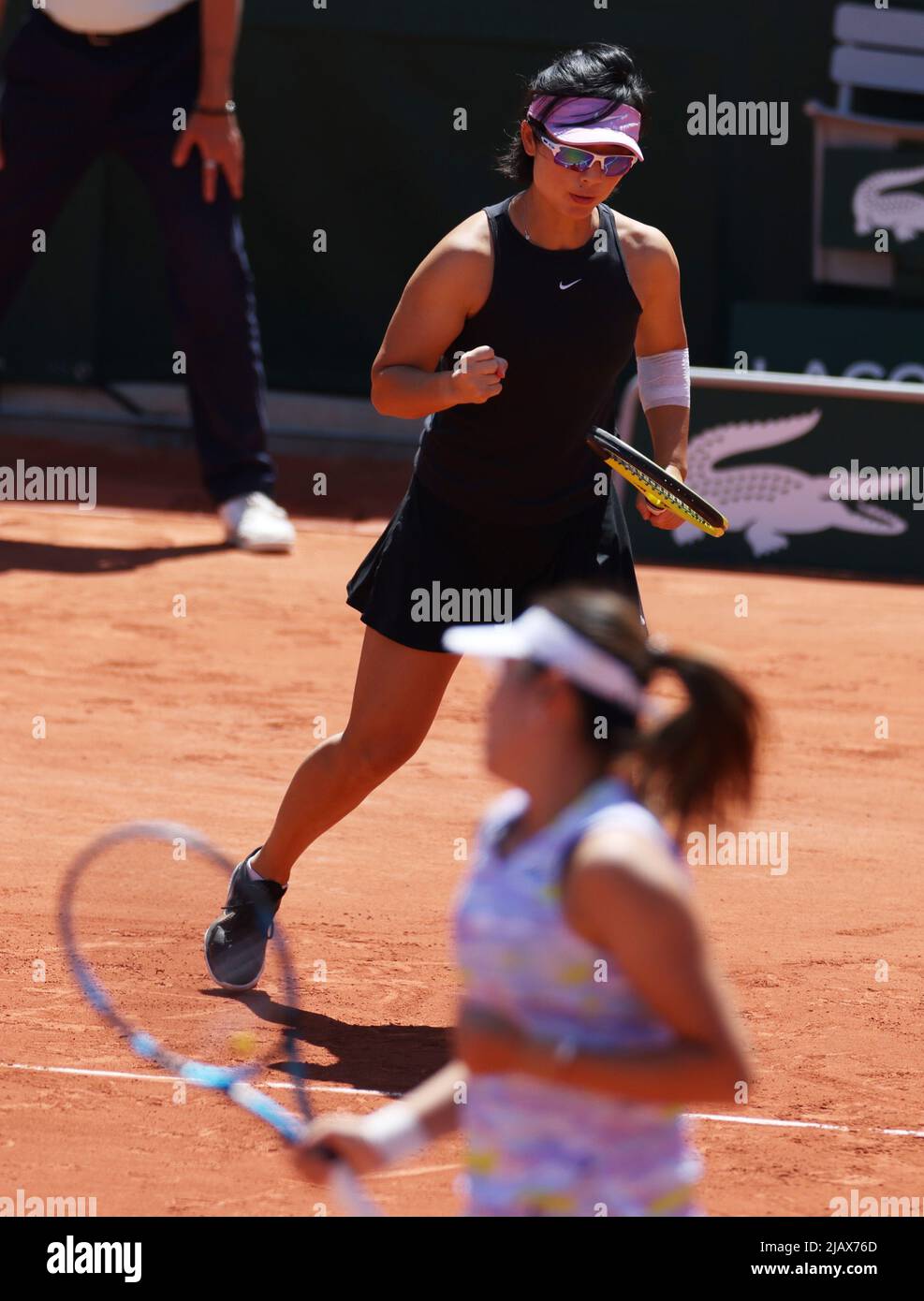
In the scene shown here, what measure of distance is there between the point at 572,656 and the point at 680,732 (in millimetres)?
156

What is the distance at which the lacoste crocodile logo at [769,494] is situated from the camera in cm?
923


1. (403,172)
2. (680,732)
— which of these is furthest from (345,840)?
(403,172)

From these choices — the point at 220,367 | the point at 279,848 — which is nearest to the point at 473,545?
the point at 279,848

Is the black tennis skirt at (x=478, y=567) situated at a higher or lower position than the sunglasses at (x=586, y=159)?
lower

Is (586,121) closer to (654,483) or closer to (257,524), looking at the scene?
(654,483)

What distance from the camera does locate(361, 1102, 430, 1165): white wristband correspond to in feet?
7.64

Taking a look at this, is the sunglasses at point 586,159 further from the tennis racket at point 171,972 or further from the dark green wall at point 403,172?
the dark green wall at point 403,172

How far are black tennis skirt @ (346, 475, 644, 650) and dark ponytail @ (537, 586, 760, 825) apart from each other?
1869mm

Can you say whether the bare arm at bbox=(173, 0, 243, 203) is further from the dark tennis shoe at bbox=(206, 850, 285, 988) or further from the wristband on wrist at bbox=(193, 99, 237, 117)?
the dark tennis shoe at bbox=(206, 850, 285, 988)

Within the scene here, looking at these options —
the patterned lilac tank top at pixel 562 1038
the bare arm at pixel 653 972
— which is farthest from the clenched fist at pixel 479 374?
the bare arm at pixel 653 972

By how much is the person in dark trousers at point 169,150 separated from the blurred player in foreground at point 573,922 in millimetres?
6785

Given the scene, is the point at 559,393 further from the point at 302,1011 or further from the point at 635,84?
the point at 302,1011

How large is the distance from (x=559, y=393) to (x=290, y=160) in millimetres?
7465
